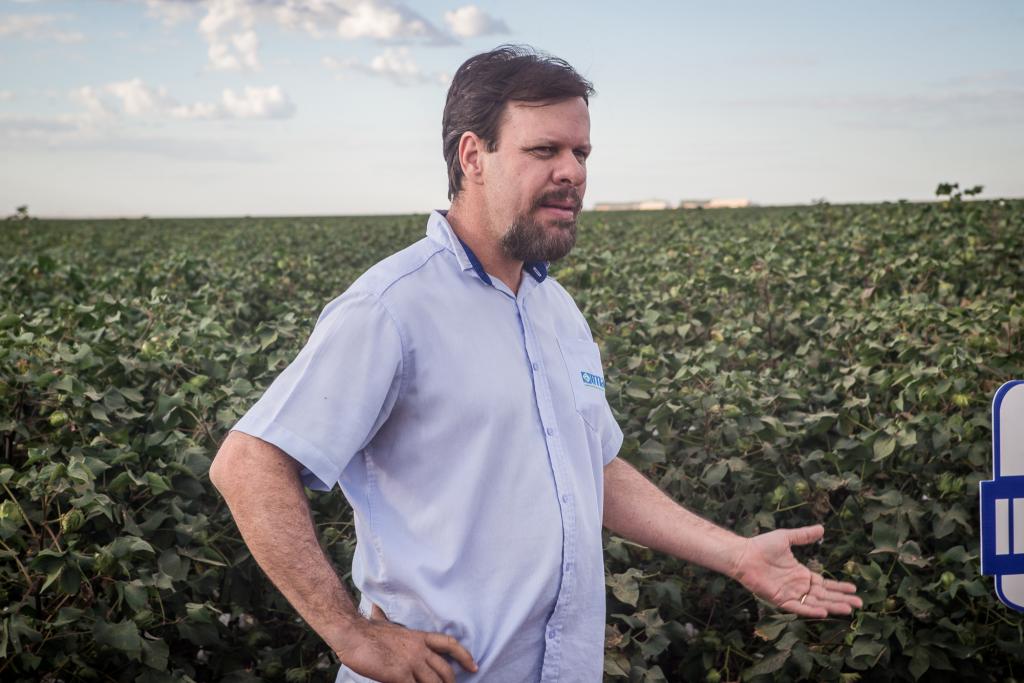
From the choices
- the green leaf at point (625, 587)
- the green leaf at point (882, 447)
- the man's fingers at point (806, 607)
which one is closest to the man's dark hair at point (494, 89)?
the man's fingers at point (806, 607)

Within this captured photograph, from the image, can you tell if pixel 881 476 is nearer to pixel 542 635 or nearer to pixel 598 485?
pixel 598 485

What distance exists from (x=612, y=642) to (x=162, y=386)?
6.87 feet

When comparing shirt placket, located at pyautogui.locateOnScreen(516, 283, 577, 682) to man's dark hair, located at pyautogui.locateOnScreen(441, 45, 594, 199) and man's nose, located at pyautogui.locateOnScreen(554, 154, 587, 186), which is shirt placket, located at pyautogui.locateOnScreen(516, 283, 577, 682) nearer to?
man's nose, located at pyautogui.locateOnScreen(554, 154, 587, 186)

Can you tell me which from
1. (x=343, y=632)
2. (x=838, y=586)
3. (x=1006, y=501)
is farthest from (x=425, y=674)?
(x=1006, y=501)

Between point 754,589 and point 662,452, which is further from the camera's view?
point 662,452

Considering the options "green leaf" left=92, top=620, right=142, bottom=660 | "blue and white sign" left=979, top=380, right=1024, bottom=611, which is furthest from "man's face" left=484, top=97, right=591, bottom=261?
"green leaf" left=92, top=620, right=142, bottom=660

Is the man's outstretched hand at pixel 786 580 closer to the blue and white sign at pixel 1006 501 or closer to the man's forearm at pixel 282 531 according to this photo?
the blue and white sign at pixel 1006 501

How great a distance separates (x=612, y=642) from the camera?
2.88 metres

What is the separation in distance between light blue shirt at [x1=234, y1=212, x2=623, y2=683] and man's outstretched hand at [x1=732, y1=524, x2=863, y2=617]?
41 cm

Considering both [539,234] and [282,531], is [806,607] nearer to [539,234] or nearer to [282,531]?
[539,234]

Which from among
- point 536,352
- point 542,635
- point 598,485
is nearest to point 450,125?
point 536,352

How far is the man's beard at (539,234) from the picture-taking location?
6.45 feet

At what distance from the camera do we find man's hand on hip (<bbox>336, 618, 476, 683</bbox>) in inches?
68.7

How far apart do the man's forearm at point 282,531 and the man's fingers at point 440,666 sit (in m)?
0.16
